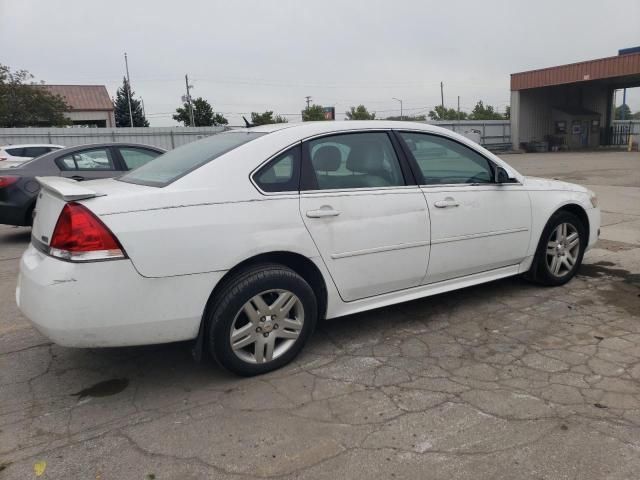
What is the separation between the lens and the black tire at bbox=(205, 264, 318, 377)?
3023mm

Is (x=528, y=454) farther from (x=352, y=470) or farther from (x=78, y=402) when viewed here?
(x=78, y=402)

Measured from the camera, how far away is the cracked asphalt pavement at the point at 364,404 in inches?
96.3

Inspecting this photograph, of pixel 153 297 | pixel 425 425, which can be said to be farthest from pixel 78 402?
pixel 425 425

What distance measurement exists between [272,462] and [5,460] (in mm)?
1280

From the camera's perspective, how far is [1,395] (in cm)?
315

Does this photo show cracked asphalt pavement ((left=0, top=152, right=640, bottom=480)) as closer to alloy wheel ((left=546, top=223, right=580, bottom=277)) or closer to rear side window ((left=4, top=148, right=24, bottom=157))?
alloy wheel ((left=546, top=223, right=580, bottom=277))

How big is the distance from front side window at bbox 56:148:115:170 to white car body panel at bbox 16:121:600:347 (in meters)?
5.01

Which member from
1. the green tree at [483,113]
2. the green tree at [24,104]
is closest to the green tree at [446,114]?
the green tree at [483,113]

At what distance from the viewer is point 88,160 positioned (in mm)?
7980

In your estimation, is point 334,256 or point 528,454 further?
point 334,256

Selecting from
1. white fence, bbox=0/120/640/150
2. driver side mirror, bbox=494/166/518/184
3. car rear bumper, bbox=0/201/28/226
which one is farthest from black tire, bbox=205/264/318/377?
white fence, bbox=0/120/640/150

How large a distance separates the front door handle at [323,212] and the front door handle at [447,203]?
34.8 inches

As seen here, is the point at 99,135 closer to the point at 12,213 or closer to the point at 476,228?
the point at 12,213

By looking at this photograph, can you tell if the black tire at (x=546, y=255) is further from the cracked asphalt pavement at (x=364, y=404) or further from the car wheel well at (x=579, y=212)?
the cracked asphalt pavement at (x=364, y=404)
